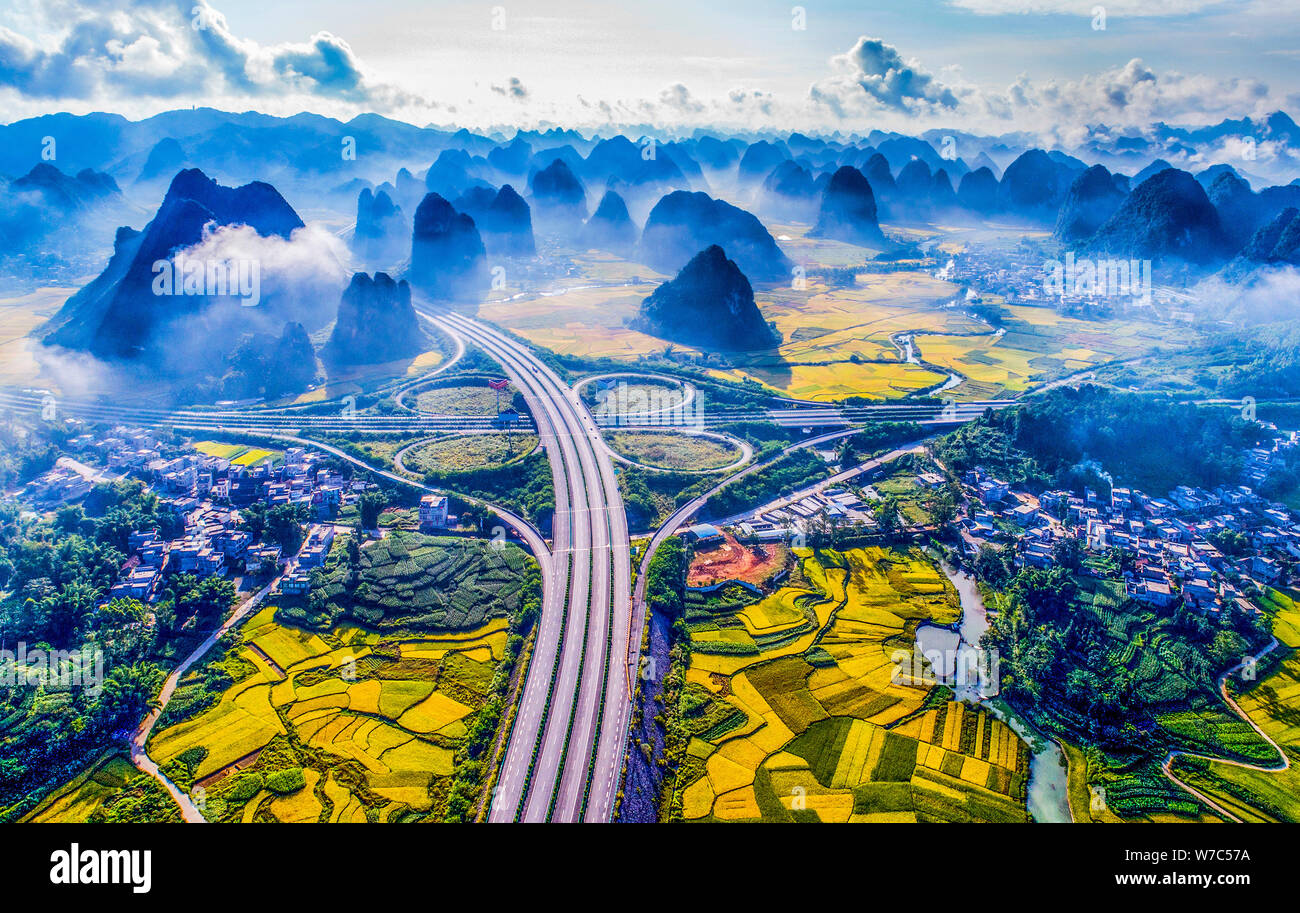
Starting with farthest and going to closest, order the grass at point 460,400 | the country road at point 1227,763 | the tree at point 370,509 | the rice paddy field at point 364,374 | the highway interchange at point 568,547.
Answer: the rice paddy field at point 364,374
the grass at point 460,400
the tree at point 370,509
the highway interchange at point 568,547
the country road at point 1227,763

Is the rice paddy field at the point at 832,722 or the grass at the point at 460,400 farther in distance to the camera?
the grass at the point at 460,400

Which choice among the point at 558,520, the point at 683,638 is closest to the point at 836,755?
the point at 683,638

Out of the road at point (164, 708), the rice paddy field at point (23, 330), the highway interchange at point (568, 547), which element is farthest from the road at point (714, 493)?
the rice paddy field at point (23, 330)

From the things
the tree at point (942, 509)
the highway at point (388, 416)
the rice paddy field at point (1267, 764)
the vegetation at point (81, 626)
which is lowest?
the rice paddy field at point (1267, 764)

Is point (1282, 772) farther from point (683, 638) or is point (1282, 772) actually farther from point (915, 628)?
point (683, 638)

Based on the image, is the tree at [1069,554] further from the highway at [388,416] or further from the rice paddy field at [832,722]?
the highway at [388,416]

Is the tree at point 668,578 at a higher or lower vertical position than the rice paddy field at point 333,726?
higher
